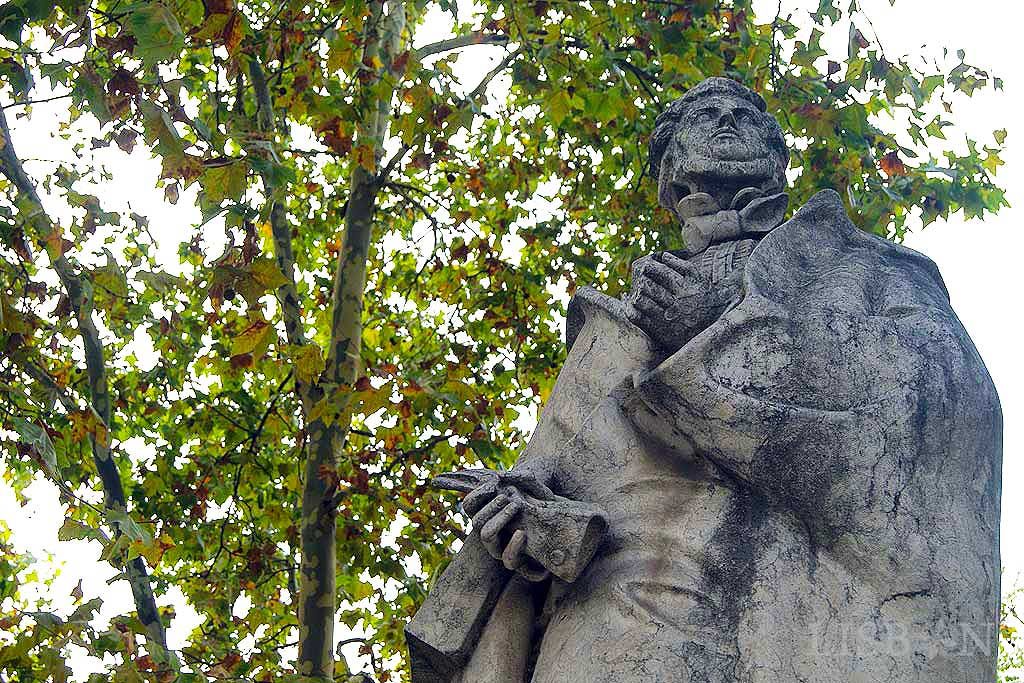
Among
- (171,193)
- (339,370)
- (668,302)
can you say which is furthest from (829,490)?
(339,370)

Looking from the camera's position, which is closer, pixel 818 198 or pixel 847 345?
pixel 847 345

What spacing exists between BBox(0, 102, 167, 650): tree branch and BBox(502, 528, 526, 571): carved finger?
4.77 m

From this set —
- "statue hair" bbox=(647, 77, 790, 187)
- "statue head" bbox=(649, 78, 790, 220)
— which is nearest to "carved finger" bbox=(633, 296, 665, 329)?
"statue head" bbox=(649, 78, 790, 220)

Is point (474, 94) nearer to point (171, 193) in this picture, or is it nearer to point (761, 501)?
point (171, 193)

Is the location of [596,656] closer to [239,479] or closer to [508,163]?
[239,479]

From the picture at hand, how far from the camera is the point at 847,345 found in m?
3.25

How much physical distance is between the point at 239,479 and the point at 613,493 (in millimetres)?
7407

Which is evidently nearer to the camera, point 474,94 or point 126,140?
point 126,140

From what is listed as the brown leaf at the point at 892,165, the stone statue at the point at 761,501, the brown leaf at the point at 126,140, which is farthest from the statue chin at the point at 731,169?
the brown leaf at the point at 892,165

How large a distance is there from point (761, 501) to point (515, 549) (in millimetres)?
560

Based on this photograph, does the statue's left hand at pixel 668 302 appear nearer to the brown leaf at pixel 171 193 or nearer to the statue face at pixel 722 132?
the statue face at pixel 722 132

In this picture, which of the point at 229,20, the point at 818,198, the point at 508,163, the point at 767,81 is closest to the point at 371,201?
the point at 508,163

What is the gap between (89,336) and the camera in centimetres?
848

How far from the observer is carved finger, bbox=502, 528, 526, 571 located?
10.6 feet
